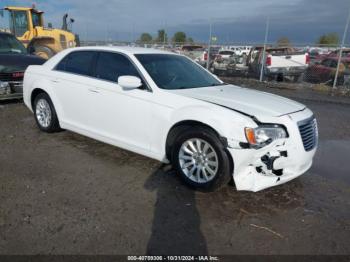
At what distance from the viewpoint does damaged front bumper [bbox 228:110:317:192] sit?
11.9 feet

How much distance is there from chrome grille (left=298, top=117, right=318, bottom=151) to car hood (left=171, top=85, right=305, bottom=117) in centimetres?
21

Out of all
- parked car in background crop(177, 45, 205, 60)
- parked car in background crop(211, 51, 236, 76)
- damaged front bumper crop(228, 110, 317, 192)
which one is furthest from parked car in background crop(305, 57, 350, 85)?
damaged front bumper crop(228, 110, 317, 192)

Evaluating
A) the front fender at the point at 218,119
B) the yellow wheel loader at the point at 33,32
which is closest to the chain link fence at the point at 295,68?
the yellow wheel loader at the point at 33,32

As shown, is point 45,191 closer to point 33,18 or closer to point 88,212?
point 88,212

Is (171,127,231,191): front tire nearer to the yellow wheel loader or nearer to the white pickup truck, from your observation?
the white pickup truck

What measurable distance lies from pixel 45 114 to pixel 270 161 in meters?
4.25

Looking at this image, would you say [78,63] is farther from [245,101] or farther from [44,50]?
[44,50]

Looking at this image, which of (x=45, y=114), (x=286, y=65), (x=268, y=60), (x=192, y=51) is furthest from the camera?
(x=192, y=51)

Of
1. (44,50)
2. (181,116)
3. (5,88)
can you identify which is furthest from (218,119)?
(44,50)

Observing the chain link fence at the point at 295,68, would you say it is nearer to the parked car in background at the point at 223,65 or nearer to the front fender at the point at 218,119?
the parked car in background at the point at 223,65

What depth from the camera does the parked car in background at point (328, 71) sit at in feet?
44.9

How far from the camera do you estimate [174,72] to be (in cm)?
491

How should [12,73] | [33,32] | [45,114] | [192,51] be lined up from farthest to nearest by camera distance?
[192,51] < [33,32] < [12,73] < [45,114]

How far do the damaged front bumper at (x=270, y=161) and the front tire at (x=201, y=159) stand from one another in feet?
0.48
